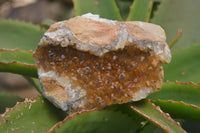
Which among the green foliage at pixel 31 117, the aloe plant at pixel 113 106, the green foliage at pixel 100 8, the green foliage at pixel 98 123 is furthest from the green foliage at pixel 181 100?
the green foliage at pixel 100 8

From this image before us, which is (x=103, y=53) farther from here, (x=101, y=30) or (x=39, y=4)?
(x=39, y=4)

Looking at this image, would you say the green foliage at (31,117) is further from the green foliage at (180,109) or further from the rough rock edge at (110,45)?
the green foliage at (180,109)

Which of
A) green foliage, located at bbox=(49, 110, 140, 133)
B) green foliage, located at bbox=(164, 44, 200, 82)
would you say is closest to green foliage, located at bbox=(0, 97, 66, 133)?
green foliage, located at bbox=(49, 110, 140, 133)

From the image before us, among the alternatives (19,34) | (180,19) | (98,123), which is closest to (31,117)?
(98,123)

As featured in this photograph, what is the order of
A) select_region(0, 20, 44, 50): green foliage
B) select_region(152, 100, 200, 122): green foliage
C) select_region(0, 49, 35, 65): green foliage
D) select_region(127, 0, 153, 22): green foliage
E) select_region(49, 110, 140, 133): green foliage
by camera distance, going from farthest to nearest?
select_region(0, 20, 44, 50): green foliage
select_region(127, 0, 153, 22): green foliage
select_region(0, 49, 35, 65): green foliage
select_region(152, 100, 200, 122): green foliage
select_region(49, 110, 140, 133): green foliage

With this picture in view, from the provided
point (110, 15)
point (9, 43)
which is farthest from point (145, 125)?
point (9, 43)

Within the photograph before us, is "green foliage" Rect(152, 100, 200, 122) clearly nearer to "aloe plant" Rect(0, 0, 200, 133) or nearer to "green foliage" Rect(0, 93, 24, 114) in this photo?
"aloe plant" Rect(0, 0, 200, 133)
